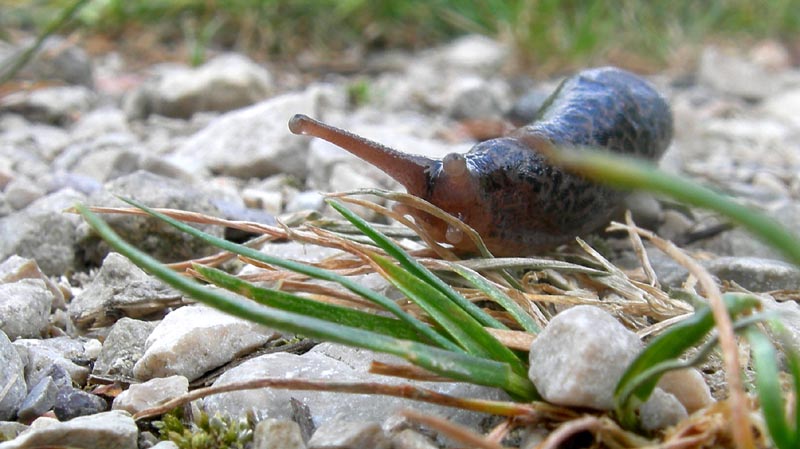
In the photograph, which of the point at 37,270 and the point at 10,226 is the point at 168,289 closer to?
the point at 37,270

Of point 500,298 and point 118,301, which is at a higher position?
point 500,298

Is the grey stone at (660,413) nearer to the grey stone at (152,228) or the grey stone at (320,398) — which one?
the grey stone at (320,398)

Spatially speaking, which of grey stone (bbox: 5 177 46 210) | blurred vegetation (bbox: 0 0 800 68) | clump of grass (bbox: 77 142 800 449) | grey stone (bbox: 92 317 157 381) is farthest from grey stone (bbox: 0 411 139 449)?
blurred vegetation (bbox: 0 0 800 68)

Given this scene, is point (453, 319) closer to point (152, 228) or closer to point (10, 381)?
point (10, 381)

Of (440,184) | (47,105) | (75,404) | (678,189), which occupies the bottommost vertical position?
(47,105)

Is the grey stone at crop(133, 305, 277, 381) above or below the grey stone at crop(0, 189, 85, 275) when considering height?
above

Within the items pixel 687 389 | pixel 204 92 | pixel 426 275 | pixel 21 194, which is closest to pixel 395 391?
pixel 426 275

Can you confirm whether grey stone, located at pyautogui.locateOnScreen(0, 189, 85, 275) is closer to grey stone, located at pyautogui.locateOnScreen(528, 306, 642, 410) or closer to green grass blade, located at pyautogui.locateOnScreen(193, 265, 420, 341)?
green grass blade, located at pyautogui.locateOnScreen(193, 265, 420, 341)
